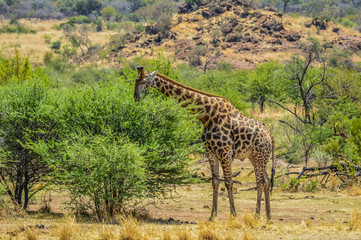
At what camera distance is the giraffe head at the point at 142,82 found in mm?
10195

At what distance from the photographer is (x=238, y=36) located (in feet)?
219

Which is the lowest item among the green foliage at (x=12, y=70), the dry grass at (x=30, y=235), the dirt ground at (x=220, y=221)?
the dirt ground at (x=220, y=221)

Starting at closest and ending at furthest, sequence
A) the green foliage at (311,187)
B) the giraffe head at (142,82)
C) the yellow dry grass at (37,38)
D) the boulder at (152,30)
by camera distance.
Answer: the giraffe head at (142,82) → the green foliage at (311,187) → the yellow dry grass at (37,38) → the boulder at (152,30)

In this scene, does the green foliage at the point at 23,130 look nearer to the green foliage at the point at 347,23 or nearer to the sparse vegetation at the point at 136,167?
the sparse vegetation at the point at 136,167

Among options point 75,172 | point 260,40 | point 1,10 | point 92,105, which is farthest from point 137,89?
point 1,10

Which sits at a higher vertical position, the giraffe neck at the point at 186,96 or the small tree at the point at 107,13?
the small tree at the point at 107,13

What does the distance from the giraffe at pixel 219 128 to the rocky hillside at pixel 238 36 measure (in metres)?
49.7

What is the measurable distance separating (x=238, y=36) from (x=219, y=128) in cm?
5778

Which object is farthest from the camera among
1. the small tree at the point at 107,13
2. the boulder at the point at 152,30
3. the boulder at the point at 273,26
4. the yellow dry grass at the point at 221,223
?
the small tree at the point at 107,13

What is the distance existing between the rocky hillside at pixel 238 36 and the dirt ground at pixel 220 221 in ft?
154

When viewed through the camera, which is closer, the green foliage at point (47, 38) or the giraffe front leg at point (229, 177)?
the giraffe front leg at point (229, 177)

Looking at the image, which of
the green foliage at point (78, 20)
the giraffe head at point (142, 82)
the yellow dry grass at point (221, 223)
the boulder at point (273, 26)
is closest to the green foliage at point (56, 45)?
the green foliage at point (78, 20)

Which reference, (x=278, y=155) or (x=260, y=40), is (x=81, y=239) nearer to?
(x=278, y=155)

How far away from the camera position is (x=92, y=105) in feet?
34.4
